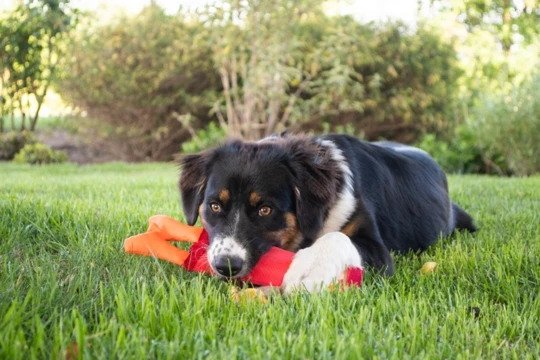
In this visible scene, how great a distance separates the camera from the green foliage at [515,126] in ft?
41.2

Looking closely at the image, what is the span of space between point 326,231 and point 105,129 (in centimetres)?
1232

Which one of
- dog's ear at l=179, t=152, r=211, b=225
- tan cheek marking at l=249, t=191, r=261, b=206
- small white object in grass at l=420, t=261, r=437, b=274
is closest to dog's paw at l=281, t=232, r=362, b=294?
tan cheek marking at l=249, t=191, r=261, b=206

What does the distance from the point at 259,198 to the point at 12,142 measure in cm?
1274

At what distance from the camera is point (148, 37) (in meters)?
14.6

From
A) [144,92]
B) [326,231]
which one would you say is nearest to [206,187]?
[326,231]

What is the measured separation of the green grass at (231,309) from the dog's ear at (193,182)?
0.48 meters

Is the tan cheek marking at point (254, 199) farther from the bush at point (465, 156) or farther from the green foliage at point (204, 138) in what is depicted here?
the bush at point (465, 156)

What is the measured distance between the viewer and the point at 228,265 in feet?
10.2

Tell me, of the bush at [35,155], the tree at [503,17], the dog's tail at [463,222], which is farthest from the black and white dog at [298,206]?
the tree at [503,17]

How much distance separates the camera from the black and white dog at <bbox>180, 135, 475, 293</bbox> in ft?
10.5

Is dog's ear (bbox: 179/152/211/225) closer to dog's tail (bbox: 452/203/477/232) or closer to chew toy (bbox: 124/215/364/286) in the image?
chew toy (bbox: 124/215/364/286)

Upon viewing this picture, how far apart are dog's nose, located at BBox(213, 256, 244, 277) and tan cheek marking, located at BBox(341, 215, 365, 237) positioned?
0.82 m

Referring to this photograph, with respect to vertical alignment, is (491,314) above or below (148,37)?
below

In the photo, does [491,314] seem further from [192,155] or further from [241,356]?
[192,155]
